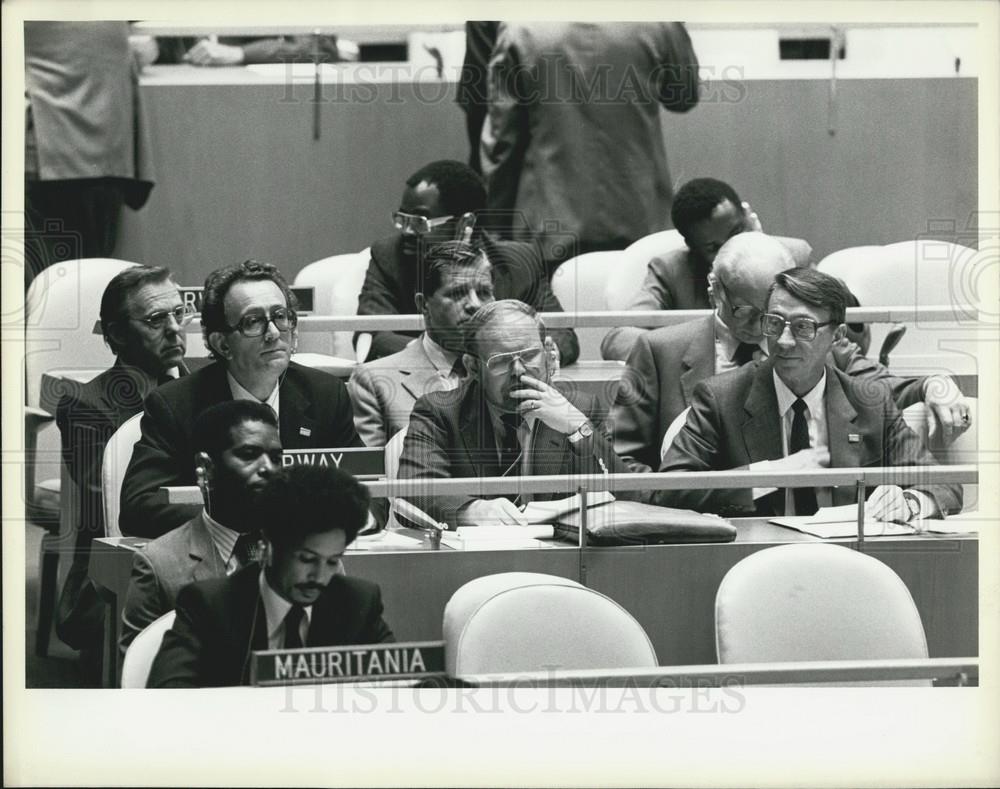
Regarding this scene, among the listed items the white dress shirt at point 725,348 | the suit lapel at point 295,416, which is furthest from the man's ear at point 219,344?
the white dress shirt at point 725,348

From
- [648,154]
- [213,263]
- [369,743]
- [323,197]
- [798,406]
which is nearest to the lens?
[369,743]

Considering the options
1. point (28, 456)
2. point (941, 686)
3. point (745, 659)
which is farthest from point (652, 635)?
point (28, 456)

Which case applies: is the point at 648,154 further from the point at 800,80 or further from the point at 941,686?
the point at 941,686

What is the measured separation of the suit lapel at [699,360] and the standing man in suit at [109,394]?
105 cm

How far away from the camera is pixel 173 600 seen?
2.78 m

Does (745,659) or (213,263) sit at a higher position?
(213,263)

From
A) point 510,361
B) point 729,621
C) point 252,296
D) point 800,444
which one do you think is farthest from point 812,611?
point 252,296

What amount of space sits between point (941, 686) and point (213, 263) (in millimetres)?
1743

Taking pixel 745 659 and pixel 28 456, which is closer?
pixel 745 659

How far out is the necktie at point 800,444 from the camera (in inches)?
120

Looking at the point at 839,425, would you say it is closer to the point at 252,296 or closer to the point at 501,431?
the point at 501,431

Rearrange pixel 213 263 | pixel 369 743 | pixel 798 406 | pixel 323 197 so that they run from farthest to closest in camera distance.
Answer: pixel 323 197 < pixel 213 263 < pixel 798 406 < pixel 369 743

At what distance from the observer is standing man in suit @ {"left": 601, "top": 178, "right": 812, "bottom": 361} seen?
3.45 metres

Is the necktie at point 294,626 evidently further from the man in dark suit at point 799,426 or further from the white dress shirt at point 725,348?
the white dress shirt at point 725,348
